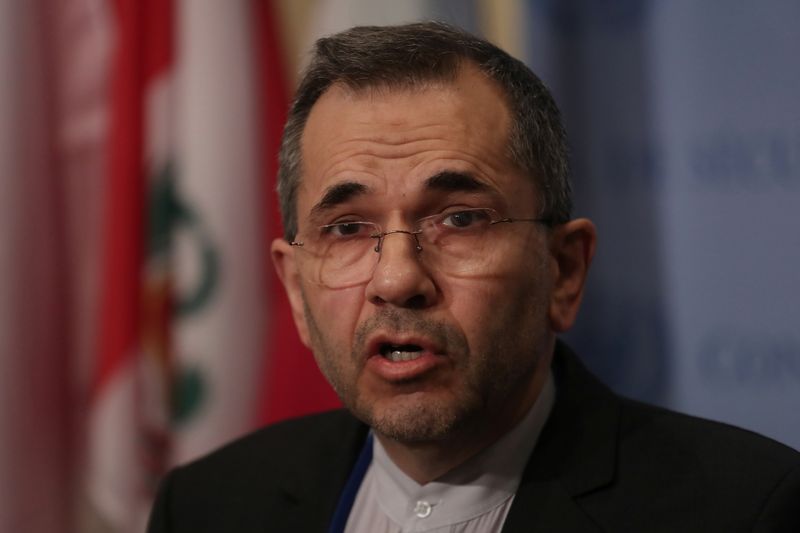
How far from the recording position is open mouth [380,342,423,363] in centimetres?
155

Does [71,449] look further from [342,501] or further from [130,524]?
[342,501]

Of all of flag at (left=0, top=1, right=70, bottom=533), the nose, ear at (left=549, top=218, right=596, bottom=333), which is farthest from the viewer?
flag at (left=0, top=1, right=70, bottom=533)

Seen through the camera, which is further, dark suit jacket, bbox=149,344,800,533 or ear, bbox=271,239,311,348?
ear, bbox=271,239,311,348

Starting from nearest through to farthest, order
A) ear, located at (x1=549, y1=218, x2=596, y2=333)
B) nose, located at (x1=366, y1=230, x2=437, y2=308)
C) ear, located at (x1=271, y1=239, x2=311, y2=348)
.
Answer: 1. nose, located at (x1=366, y1=230, x2=437, y2=308)
2. ear, located at (x1=549, y1=218, x2=596, y2=333)
3. ear, located at (x1=271, y1=239, x2=311, y2=348)

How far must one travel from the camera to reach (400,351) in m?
1.57

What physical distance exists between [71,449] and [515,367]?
1.55 meters

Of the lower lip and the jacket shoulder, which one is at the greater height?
the lower lip

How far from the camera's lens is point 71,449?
2.63 m

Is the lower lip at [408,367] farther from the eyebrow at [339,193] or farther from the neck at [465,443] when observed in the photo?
the eyebrow at [339,193]

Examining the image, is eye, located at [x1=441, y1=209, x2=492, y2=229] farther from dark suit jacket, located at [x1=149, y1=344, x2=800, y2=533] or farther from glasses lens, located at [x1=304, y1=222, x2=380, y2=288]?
dark suit jacket, located at [x1=149, y1=344, x2=800, y2=533]

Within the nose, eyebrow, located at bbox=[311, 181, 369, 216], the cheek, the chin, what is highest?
eyebrow, located at bbox=[311, 181, 369, 216]

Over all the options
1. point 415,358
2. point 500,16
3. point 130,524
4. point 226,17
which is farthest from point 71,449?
point 500,16

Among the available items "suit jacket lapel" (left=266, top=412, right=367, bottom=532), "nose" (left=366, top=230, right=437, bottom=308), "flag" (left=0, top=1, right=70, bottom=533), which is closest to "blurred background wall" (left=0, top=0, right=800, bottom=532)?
"flag" (left=0, top=1, right=70, bottom=533)

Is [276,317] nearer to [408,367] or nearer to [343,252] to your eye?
[343,252]
